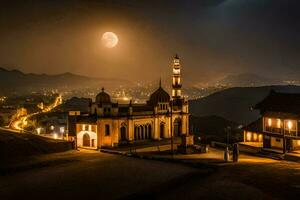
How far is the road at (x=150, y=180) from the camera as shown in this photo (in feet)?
101

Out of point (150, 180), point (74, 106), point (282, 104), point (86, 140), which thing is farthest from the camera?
point (74, 106)

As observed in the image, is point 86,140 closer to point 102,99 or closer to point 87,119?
point 87,119

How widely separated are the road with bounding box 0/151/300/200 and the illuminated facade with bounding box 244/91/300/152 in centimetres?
740

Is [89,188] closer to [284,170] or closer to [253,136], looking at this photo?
[284,170]

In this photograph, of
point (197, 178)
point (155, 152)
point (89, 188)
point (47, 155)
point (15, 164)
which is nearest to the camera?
point (89, 188)

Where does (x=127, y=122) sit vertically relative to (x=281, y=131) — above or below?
above

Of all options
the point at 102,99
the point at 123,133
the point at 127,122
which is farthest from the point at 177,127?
the point at 102,99

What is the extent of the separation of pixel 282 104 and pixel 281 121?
2255 mm

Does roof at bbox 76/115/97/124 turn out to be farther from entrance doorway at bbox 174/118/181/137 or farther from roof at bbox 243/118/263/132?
roof at bbox 243/118/263/132

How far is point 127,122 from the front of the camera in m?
61.6

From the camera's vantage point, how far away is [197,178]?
36.8 metres

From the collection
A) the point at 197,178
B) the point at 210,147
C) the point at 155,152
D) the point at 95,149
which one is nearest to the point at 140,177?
the point at 197,178

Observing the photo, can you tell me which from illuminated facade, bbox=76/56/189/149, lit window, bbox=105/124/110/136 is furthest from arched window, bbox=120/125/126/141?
lit window, bbox=105/124/110/136

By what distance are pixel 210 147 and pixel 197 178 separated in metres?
25.7
